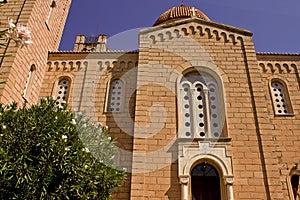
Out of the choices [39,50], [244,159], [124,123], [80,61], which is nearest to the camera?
[244,159]

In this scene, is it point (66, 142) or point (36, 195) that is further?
point (66, 142)

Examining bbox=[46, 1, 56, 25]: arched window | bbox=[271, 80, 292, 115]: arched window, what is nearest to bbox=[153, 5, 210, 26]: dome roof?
bbox=[46, 1, 56, 25]: arched window

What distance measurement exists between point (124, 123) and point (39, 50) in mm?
4574

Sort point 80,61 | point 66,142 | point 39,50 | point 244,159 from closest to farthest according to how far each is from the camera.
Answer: point 66,142, point 244,159, point 39,50, point 80,61

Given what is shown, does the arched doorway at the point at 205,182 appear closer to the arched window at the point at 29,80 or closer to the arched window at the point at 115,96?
the arched window at the point at 115,96

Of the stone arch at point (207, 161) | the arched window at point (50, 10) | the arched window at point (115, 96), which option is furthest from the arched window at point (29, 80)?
the stone arch at point (207, 161)

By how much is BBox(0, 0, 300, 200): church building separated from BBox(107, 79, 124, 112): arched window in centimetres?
4

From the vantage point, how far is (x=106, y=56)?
12.5 meters

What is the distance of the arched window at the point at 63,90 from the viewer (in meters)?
11.6

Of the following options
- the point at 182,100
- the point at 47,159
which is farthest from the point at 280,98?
the point at 47,159

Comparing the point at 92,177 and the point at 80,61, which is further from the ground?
the point at 80,61

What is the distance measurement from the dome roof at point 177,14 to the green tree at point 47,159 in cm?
1181

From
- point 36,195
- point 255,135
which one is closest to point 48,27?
point 36,195

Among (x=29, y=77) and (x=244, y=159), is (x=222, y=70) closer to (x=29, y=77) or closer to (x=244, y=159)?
(x=244, y=159)
